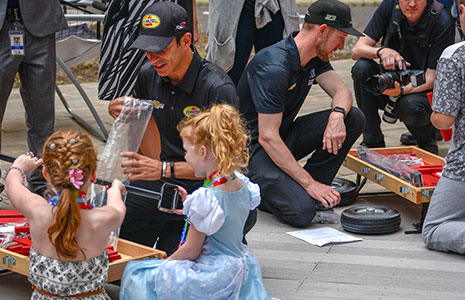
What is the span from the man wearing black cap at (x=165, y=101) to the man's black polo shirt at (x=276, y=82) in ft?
2.21

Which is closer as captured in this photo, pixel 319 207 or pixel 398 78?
pixel 319 207

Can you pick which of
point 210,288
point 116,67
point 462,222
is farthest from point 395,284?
point 116,67

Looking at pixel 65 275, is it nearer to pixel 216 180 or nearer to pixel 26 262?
pixel 26 262

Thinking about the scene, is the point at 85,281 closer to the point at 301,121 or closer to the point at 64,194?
the point at 64,194

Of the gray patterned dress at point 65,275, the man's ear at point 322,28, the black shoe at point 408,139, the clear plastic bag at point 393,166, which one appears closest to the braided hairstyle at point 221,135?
the gray patterned dress at point 65,275

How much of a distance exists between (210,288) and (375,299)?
0.83m

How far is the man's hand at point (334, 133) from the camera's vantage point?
4.32 m

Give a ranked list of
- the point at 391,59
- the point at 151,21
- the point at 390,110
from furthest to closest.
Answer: the point at 390,110 < the point at 391,59 < the point at 151,21

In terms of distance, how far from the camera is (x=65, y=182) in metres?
2.60

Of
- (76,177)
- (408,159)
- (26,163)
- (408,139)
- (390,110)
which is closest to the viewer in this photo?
(76,177)

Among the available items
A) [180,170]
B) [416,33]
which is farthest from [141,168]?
[416,33]

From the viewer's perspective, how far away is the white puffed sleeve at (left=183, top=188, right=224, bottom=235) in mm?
2707

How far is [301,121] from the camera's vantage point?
179 inches

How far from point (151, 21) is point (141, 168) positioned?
0.63 metres
